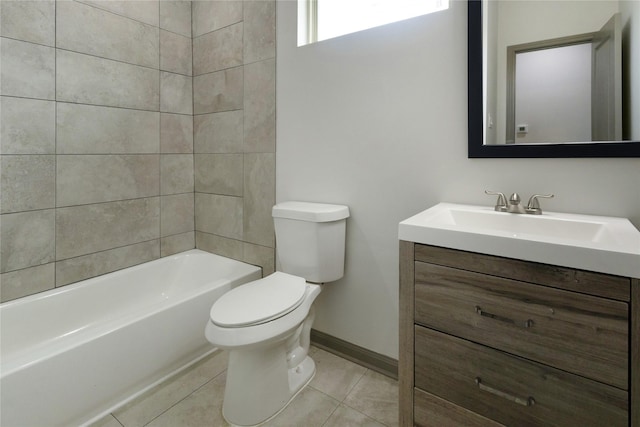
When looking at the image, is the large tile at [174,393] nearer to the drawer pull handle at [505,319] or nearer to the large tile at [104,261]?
the large tile at [104,261]

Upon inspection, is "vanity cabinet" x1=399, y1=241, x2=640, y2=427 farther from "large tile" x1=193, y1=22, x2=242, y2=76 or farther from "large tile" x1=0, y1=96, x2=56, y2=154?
"large tile" x1=0, y1=96, x2=56, y2=154

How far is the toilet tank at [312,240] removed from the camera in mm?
1637

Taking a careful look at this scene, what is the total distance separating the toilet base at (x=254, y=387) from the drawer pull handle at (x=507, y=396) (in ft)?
2.68

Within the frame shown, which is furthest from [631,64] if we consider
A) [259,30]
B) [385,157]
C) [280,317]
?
[259,30]

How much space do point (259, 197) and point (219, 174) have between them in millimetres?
421

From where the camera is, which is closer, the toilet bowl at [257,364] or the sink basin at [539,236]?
the sink basin at [539,236]

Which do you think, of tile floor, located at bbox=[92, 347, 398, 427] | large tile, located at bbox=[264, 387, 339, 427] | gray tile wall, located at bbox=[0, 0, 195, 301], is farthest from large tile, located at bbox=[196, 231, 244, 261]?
large tile, located at bbox=[264, 387, 339, 427]

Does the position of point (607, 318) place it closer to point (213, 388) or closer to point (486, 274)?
point (486, 274)

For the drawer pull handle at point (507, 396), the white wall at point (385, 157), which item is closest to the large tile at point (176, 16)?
the white wall at point (385, 157)

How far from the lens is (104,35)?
1.94 metres

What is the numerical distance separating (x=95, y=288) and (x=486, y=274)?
82.2 inches

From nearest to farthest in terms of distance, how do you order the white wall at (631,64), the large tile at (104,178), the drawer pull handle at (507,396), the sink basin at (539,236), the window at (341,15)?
the sink basin at (539,236)
the drawer pull handle at (507,396)
the white wall at (631,64)
the window at (341,15)
the large tile at (104,178)

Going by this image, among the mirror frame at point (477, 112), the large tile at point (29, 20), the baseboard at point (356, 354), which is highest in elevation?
the large tile at point (29, 20)

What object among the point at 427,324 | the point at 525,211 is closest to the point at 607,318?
the point at 427,324
